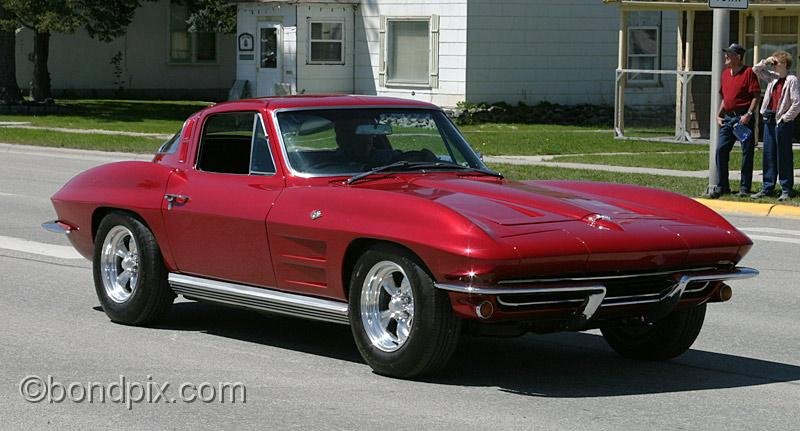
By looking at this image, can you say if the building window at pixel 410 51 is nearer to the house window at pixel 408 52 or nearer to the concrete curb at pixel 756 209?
the house window at pixel 408 52

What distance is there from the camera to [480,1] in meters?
34.2

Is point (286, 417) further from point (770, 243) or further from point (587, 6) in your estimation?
point (587, 6)

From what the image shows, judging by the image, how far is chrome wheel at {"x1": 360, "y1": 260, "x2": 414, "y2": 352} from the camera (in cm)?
727

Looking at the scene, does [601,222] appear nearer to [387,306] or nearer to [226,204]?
[387,306]

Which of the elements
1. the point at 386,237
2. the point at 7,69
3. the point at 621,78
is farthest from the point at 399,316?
the point at 7,69

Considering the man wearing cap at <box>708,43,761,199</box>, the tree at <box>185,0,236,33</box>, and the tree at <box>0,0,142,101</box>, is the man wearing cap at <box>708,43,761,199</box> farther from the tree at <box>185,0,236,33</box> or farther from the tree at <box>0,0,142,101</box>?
the tree at <box>185,0,236,33</box>

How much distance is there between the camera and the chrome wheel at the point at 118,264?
9.00 metres

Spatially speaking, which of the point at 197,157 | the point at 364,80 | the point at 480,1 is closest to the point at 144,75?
the point at 364,80

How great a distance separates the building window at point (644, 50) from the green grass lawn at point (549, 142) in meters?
3.24

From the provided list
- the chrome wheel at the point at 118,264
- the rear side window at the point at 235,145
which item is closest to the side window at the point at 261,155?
the rear side window at the point at 235,145

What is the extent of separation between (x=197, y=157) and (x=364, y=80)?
92.9 feet

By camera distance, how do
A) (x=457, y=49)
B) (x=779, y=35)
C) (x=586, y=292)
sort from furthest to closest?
(x=457, y=49) → (x=779, y=35) → (x=586, y=292)

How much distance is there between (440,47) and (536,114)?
288 centimetres

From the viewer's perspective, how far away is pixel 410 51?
35812 millimetres
